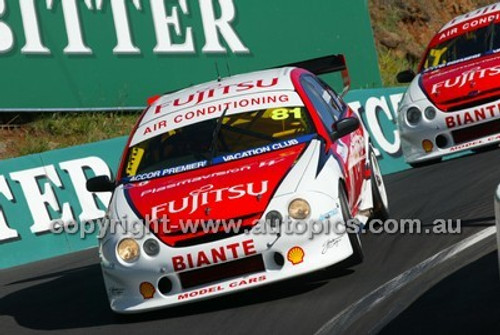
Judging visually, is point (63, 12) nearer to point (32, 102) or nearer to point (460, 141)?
point (32, 102)

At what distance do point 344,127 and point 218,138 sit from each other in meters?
0.86

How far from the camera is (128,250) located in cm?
755

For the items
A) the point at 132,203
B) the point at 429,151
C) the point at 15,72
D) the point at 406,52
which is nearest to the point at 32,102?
the point at 15,72

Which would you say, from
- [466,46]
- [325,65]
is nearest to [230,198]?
[325,65]

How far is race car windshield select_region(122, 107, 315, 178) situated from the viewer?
8492mm

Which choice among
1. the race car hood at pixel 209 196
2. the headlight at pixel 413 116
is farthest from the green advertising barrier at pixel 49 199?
the race car hood at pixel 209 196

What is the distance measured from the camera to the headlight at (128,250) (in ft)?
24.7

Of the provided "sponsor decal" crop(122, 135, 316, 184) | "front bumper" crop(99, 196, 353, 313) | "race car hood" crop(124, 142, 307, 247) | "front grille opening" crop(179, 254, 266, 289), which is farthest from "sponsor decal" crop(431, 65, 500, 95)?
"front grille opening" crop(179, 254, 266, 289)

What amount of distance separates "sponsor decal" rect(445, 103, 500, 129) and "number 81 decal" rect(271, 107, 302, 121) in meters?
4.75

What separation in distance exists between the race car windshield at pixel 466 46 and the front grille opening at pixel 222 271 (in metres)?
7.31

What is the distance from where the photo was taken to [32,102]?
15398 mm

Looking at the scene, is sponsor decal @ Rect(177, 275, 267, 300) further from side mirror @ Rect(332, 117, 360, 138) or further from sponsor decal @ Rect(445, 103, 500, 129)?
sponsor decal @ Rect(445, 103, 500, 129)

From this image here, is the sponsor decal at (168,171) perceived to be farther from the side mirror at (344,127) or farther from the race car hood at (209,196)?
the side mirror at (344,127)

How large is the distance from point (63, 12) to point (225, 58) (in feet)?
10.0
